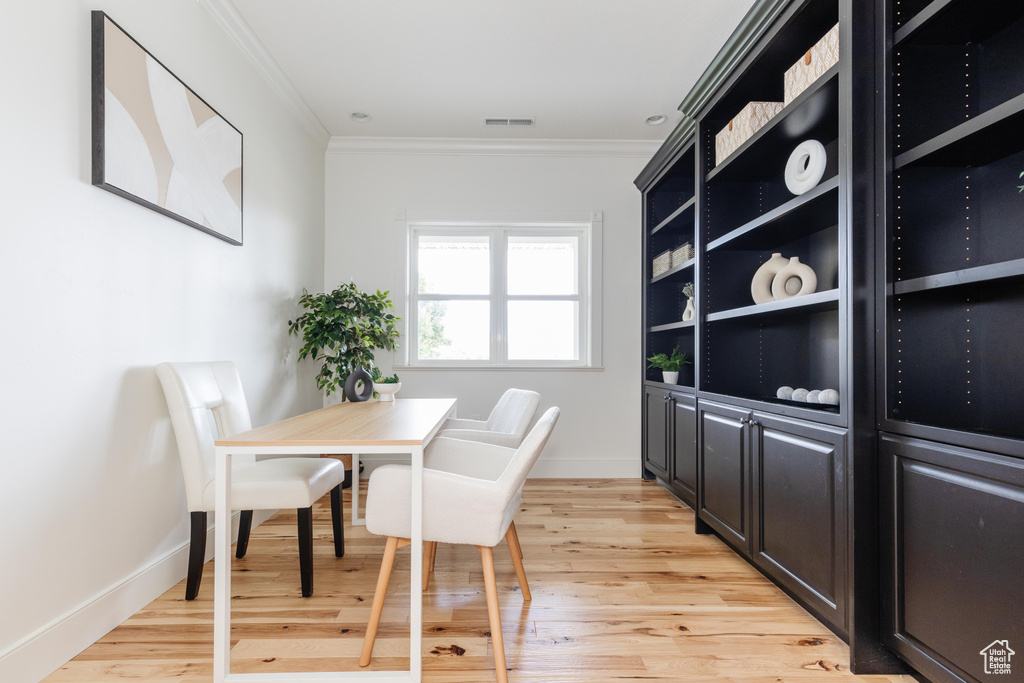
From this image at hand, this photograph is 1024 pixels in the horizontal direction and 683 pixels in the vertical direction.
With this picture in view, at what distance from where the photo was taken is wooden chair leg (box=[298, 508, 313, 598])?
214cm

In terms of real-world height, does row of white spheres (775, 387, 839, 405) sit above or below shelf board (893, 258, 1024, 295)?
below

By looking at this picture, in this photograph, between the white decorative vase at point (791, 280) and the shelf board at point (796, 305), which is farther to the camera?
the white decorative vase at point (791, 280)

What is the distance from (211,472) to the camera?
209 centimetres

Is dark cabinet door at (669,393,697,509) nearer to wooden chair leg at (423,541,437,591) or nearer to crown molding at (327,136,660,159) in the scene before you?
wooden chair leg at (423,541,437,591)

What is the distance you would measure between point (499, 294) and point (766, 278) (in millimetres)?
2254

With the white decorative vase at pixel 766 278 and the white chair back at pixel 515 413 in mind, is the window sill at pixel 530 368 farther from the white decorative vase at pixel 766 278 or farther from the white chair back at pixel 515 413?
the white decorative vase at pixel 766 278

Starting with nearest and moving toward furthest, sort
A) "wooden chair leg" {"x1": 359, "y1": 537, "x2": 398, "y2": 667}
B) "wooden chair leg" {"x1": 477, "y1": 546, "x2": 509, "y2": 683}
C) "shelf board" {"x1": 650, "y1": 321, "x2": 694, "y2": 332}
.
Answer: "wooden chair leg" {"x1": 477, "y1": 546, "x2": 509, "y2": 683} → "wooden chair leg" {"x1": 359, "y1": 537, "x2": 398, "y2": 667} → "shelf board" {"x1": 650, "y1": 321, "x2": 694, "y2": 332}

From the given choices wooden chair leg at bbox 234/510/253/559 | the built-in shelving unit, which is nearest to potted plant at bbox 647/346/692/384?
the built-in shelving unit

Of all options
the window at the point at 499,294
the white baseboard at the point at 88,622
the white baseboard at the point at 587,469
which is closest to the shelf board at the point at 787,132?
the window at the point at 499,294

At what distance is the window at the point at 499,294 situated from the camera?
4.41 m

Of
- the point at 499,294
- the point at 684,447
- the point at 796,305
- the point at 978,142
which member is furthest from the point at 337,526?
the point at 978,142

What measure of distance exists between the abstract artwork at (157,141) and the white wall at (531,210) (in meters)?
1.52

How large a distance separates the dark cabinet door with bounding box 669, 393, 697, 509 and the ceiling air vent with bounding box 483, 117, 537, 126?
2.15 m

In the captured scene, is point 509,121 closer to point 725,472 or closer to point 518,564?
point 725,472
